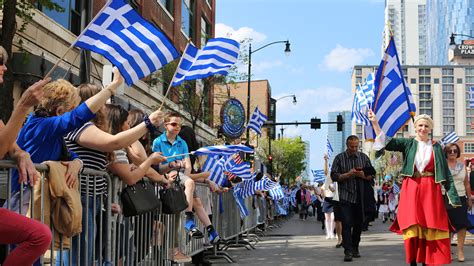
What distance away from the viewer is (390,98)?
902 centimetres

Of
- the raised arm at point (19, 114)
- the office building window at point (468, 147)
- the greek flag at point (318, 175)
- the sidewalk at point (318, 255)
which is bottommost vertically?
the sidewalk at point (318, 255)

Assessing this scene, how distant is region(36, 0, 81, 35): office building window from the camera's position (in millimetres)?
18031

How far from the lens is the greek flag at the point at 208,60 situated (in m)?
9.56

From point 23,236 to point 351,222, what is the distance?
305 inches

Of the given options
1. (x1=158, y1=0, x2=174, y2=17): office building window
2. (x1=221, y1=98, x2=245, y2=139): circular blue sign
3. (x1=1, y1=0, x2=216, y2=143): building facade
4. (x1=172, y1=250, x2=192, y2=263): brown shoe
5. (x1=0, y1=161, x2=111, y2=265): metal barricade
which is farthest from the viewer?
(x1=158, y1=0, x2=174, y2=17): office building window

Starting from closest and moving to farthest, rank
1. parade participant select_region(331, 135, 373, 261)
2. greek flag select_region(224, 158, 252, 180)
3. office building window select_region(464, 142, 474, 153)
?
parade participant select_region(331, 135, 373, 261) < greek flag select_region(224, 158, 252, 180) < office building window select_region(464, 142, 474, 153)

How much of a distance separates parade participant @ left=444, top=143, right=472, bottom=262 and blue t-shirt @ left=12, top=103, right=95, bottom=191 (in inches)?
302

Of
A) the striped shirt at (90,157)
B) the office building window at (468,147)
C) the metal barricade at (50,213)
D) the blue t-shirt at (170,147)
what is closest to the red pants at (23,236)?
the metal barricade at (50,213)

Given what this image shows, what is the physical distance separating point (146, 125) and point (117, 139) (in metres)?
0.29

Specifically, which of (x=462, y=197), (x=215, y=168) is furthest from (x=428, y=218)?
(x=215, y=168)

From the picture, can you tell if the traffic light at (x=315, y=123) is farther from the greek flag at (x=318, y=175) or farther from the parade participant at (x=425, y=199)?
the parade participant at (x=425, y=199)

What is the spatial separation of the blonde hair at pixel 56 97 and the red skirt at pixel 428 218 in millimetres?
4494

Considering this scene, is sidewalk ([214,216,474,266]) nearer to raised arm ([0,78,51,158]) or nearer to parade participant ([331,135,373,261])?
parade participant ([331,135,373,261])

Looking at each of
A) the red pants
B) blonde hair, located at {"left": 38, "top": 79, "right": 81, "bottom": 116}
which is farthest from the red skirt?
the red pants
